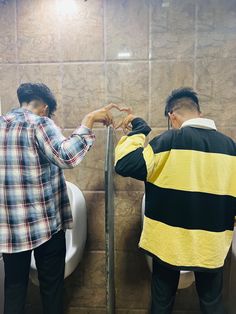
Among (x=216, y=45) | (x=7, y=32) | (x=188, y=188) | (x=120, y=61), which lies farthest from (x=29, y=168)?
(x=216, y=45)

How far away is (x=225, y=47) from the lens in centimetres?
129

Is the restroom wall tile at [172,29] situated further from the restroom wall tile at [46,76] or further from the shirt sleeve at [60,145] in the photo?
the shirt sleeve at [60,145]

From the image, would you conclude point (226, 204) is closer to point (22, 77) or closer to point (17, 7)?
point (22, 77)

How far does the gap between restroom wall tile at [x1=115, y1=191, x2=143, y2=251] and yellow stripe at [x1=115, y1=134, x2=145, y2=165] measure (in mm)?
499

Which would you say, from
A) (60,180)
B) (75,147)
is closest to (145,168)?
(75,147)

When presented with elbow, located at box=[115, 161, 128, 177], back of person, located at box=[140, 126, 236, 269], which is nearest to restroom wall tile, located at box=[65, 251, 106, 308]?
back of person, located at box=[140, 126, 236, 269]

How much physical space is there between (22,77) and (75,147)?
0.71 metres

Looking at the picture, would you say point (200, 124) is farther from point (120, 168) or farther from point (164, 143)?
point (120, 168)

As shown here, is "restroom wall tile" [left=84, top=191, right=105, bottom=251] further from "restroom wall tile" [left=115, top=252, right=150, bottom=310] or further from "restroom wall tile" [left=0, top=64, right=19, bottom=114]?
"restroom wall tile" [left=0, top=64, right=19, bottom=114]

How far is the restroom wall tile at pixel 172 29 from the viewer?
4.19ft

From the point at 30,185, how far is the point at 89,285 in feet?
2.73

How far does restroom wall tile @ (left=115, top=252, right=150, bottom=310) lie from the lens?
1421 millimetres

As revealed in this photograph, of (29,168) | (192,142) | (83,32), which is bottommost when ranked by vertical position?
(29,168)

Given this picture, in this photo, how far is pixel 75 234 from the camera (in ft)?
4.21
